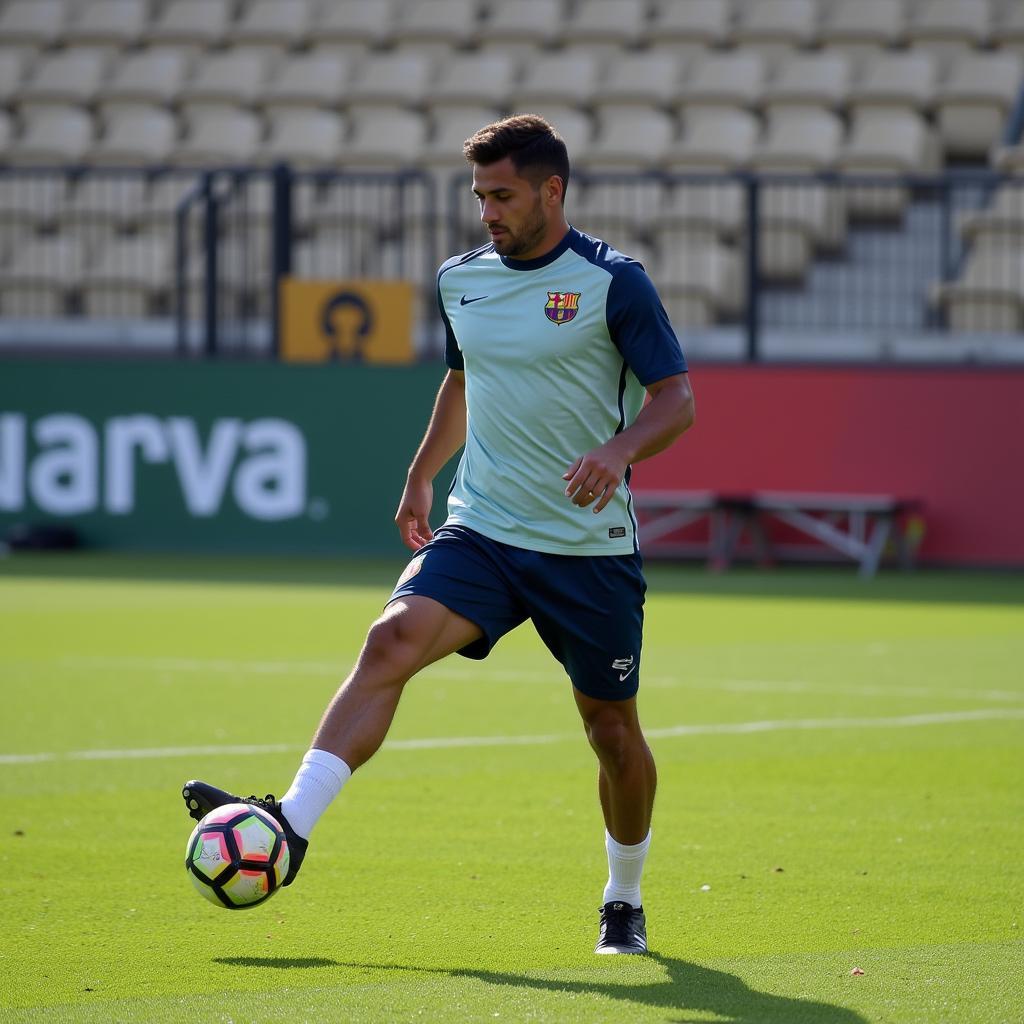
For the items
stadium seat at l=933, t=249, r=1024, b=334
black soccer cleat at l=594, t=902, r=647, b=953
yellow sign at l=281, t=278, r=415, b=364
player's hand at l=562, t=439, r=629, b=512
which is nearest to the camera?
player's hand at l=562, t=439, r=629, b=512

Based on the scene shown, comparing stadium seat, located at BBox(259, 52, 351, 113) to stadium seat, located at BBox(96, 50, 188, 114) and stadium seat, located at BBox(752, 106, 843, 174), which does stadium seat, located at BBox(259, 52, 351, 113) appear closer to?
stadium seat, located at BBox(96, 50, 188, 114)

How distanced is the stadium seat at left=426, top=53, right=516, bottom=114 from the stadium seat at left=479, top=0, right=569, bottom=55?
552mm

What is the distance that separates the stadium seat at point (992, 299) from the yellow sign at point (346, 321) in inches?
214

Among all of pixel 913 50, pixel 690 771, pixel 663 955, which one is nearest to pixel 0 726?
pixel 690 771

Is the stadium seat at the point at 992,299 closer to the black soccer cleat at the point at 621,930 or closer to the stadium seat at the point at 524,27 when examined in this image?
the stadium seat at the point at 524,27

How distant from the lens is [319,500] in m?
20.4

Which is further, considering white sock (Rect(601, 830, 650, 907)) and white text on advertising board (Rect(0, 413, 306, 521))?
white text on advertising board (Rect(0, 413, 306, 521))

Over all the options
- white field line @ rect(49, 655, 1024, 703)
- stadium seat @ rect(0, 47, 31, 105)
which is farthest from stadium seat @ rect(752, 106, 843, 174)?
white field line @ rect(49, 655, 1024, 703)

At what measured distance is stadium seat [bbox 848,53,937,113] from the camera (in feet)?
76.9

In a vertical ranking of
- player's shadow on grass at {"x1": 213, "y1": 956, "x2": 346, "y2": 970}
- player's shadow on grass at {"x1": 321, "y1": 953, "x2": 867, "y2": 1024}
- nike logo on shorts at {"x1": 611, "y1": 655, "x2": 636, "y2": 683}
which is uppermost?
nike logo on shorts at {"x1": 611, "y1": 655, "x2": 636, "y2": 683}

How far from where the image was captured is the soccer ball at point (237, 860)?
477 cm

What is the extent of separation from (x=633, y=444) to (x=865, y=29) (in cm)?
2056

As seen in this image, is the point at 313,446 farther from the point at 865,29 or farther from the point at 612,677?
the point at 612,677

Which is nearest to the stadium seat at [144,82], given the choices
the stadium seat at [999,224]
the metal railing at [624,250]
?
the metal railing at [624,250]
